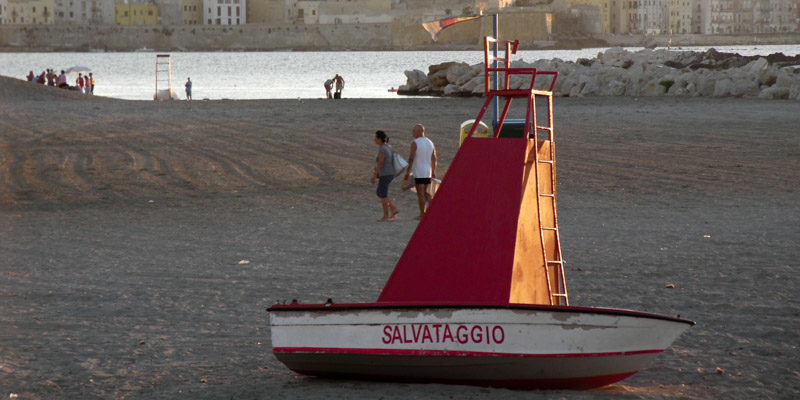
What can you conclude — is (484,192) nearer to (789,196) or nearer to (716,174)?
(789,196)

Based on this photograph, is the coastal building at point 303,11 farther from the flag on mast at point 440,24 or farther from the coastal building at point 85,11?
the flag on mast at point 440,24

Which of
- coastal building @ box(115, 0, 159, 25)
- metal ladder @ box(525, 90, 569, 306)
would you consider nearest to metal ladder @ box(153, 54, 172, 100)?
metal ladder @ box(525, 90, 569, 306)

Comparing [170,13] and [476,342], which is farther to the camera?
[170,13]

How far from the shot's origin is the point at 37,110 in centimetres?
3100

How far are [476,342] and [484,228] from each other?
69cm

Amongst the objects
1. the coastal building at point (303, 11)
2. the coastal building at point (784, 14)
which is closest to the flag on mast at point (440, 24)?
the coastal building at point (303, 11)

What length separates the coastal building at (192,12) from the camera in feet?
587

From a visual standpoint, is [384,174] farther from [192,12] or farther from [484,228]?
[192,12]

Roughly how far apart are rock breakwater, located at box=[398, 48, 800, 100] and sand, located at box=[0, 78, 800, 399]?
1058 centimetres

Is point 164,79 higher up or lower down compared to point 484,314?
higher up

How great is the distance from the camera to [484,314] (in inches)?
225

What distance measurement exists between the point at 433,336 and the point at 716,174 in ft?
39.4

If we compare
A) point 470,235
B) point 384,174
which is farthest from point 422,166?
point 470,235

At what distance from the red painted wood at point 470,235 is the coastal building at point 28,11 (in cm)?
17930
